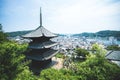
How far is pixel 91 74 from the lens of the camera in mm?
13852

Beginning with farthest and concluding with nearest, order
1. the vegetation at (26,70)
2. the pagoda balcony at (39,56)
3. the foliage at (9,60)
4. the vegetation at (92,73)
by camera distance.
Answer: the pagoda balcony at (39,56)
the vegetation at (92,73)
the vegetation at (26,70)
the foliage at (9,60)

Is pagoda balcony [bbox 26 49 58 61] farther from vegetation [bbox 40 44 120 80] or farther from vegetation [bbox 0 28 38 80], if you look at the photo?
vegetation [bbox 0 28 38 80]

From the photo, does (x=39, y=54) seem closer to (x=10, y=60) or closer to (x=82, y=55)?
(x=10, y=60)

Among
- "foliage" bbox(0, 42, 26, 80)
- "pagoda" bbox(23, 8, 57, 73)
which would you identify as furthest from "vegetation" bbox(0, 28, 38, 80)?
"pagoda" bbox(23, 8, 57, 73)

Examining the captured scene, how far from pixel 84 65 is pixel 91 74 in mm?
1574

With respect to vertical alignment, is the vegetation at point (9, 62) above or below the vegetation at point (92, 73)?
above

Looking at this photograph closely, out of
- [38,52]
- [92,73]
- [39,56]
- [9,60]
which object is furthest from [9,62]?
[38,52]

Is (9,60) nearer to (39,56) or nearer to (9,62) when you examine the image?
(9,62)

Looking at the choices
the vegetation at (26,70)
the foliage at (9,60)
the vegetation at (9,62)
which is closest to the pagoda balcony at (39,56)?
the vegetation at (26,70)

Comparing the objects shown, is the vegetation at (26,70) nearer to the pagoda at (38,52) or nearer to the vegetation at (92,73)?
the vegetation at (92,73)

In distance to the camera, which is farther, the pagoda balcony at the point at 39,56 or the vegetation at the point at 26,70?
the pagoda balcony at the point at 39,56

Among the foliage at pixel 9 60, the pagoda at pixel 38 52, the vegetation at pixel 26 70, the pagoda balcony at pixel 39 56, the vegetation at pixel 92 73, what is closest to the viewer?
the foliage at pixel 9 60

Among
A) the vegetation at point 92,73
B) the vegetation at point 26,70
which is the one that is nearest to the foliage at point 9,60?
the vegetation at point 26,70

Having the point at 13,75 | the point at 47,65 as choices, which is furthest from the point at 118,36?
the point at 13,75
